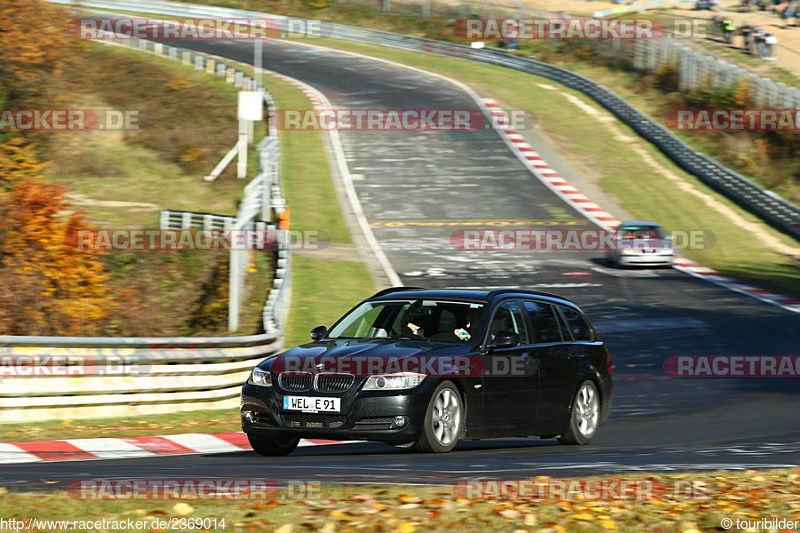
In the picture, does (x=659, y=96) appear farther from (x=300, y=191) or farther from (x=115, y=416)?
(x=115, y=416)

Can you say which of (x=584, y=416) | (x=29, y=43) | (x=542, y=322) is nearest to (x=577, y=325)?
(x=542, y=322)

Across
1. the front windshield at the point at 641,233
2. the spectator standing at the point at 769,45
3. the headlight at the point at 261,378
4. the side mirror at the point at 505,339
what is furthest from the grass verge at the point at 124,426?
the spectator standing at the point at 769,45

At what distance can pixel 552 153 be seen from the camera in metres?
43.2

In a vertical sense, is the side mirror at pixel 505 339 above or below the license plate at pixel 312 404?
above

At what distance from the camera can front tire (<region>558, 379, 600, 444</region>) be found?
487 inches

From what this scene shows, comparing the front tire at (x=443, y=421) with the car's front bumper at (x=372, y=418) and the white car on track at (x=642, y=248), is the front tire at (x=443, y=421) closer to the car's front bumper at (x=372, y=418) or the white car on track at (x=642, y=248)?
the car's front bumper at (x=372, y=418)

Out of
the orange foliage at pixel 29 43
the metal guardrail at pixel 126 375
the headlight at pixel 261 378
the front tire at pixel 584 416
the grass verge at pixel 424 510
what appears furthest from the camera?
the orange foliage at pixel 29 43

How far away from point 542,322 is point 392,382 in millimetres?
2601

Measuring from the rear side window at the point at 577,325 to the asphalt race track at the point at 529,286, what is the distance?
113 centimetres

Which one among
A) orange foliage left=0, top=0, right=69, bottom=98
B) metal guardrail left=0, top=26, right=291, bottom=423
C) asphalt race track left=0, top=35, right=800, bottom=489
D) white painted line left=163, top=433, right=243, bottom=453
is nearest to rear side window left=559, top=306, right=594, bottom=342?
asphalt race track left=0, top=35, right=800, bottom=489

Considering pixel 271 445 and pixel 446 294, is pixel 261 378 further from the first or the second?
pixel 446 294

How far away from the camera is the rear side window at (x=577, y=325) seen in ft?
42.2

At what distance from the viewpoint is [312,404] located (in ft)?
33.9

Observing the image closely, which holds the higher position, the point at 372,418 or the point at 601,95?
the point at 601,95
